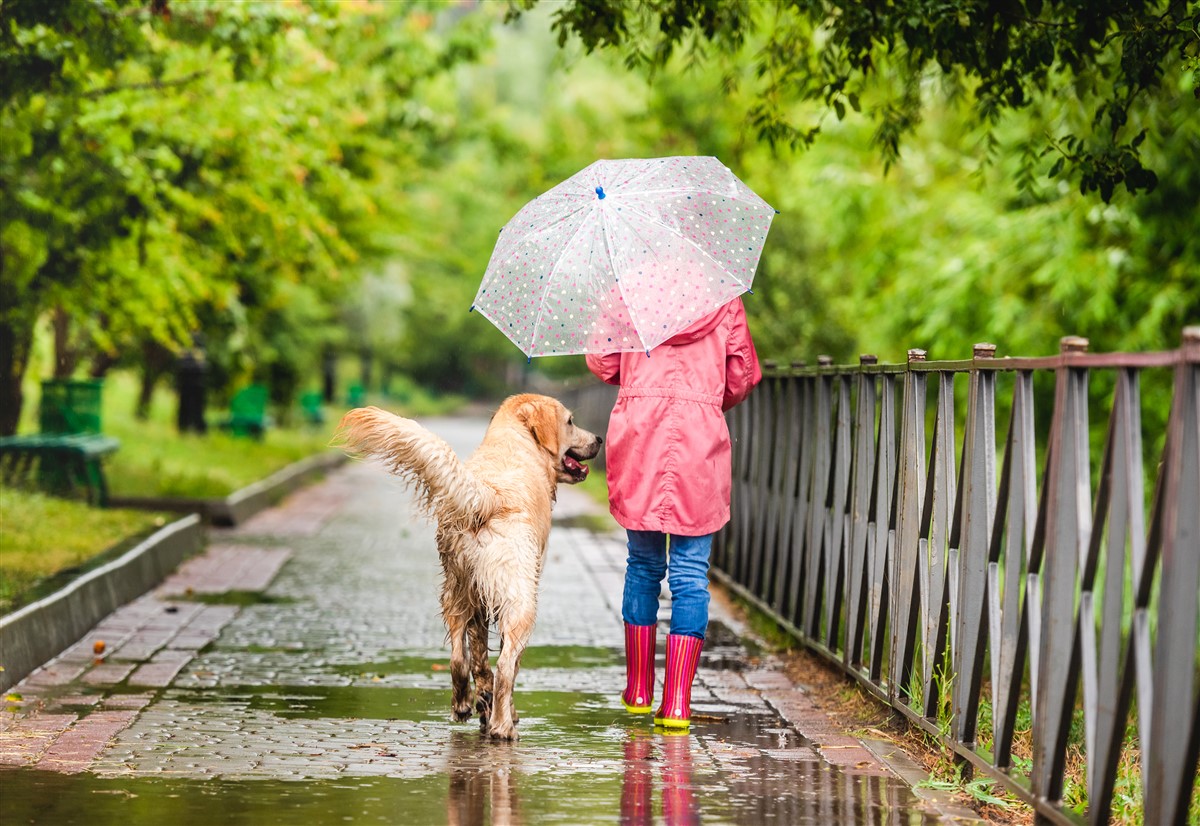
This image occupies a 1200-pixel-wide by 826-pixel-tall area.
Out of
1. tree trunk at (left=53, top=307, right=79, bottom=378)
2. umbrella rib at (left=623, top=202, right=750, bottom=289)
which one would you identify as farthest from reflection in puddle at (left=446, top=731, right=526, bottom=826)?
tree trunk at (left=53, top=307, right=79, bottom=378)

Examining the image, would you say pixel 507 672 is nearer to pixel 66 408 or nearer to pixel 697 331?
pixel 697 331

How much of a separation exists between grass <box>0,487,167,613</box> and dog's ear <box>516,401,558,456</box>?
2746 mm

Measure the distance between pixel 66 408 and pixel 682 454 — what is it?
8.78 meters

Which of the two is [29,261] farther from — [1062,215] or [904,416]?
[1062,215]

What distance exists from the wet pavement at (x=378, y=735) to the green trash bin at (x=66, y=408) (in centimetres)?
381

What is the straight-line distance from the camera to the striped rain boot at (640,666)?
6.76 meters

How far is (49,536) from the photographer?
10.4 metres

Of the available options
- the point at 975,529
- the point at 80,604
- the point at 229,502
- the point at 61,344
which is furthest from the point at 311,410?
the point at 975,529

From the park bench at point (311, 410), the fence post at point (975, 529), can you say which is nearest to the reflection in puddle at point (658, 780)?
the fence post at point (975, 529)

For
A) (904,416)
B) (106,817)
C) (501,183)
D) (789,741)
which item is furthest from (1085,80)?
(501,183)

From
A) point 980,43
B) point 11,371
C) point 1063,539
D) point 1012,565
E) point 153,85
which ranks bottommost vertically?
point 1012,565

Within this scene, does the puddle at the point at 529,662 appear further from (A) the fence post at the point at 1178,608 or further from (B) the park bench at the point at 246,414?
(B) the park bench at the point at 246,414

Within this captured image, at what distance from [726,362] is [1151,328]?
26.1ft

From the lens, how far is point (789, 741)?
6.25 m
